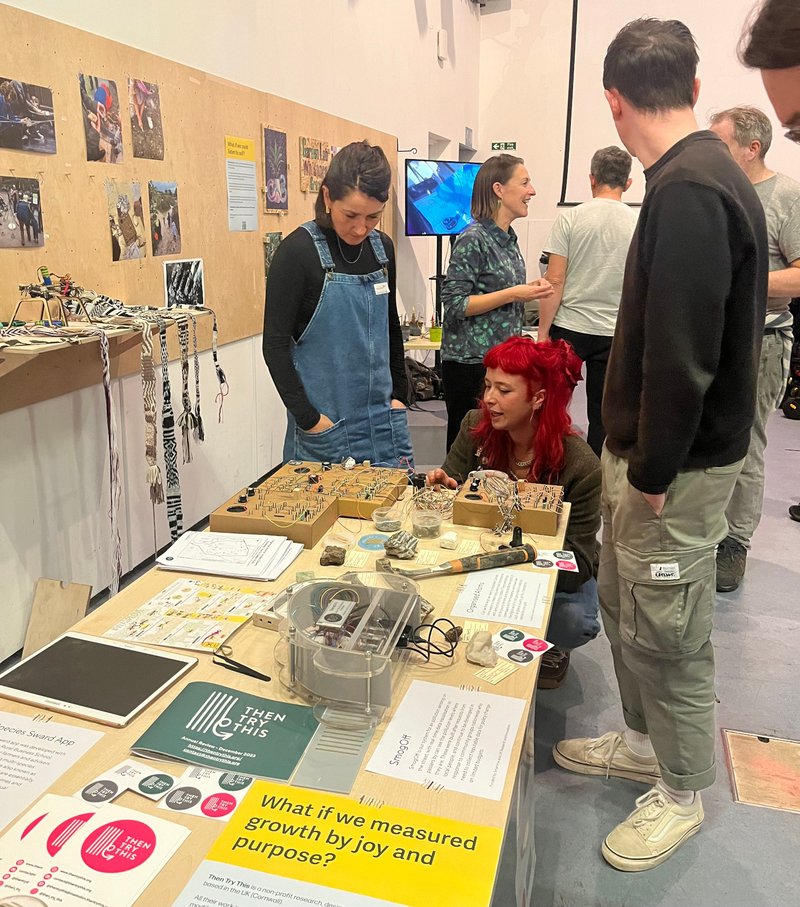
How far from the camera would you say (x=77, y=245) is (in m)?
2.41

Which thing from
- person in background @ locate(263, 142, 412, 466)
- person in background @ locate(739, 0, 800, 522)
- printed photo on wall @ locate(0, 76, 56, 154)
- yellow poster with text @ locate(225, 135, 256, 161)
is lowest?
person in background @ locate(263, 142, 412, 466)

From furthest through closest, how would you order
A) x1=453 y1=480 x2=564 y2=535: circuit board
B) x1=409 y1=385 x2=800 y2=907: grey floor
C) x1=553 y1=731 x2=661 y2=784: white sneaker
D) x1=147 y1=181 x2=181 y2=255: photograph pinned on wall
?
x1=147 y1=181 x2=181 y2=255: photograph pinned on wall, x1=553 y1=731 x2=661 y2=784: white sneaker, x1=453 y1=480 x2=564 y2=535: circuit board, x1=409 y1=385 x2=800 y2=907: grey floor

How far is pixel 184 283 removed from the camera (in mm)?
3047

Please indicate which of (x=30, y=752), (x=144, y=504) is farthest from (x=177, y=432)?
(x=30, y=752)

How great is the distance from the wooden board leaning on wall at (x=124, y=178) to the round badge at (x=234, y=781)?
4.42ft

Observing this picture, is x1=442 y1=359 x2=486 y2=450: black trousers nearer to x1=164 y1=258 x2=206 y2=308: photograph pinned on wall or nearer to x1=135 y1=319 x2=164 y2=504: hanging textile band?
x1=164 y1=258 x2=206 y2=308: photograph pinned on wall

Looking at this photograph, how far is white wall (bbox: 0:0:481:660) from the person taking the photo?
2338 millimetres

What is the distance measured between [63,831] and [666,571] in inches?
44.3

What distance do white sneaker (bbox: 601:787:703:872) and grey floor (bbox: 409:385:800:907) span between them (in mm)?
30

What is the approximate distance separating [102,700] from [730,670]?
2032 mm

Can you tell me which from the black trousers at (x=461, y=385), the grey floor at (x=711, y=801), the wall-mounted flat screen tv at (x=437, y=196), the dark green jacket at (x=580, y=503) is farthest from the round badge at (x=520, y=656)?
the wall-mounted flat screen tv at (x=437, y=196)

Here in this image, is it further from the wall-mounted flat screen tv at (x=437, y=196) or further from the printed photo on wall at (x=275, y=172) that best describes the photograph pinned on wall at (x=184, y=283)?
the wall-mounted flat screen tv at (x=437, y=196)

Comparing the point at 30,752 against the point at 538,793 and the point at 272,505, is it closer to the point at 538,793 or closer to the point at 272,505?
the point at 272,505

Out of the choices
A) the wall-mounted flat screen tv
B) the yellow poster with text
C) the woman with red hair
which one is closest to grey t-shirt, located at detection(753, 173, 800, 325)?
the woman with red hair
